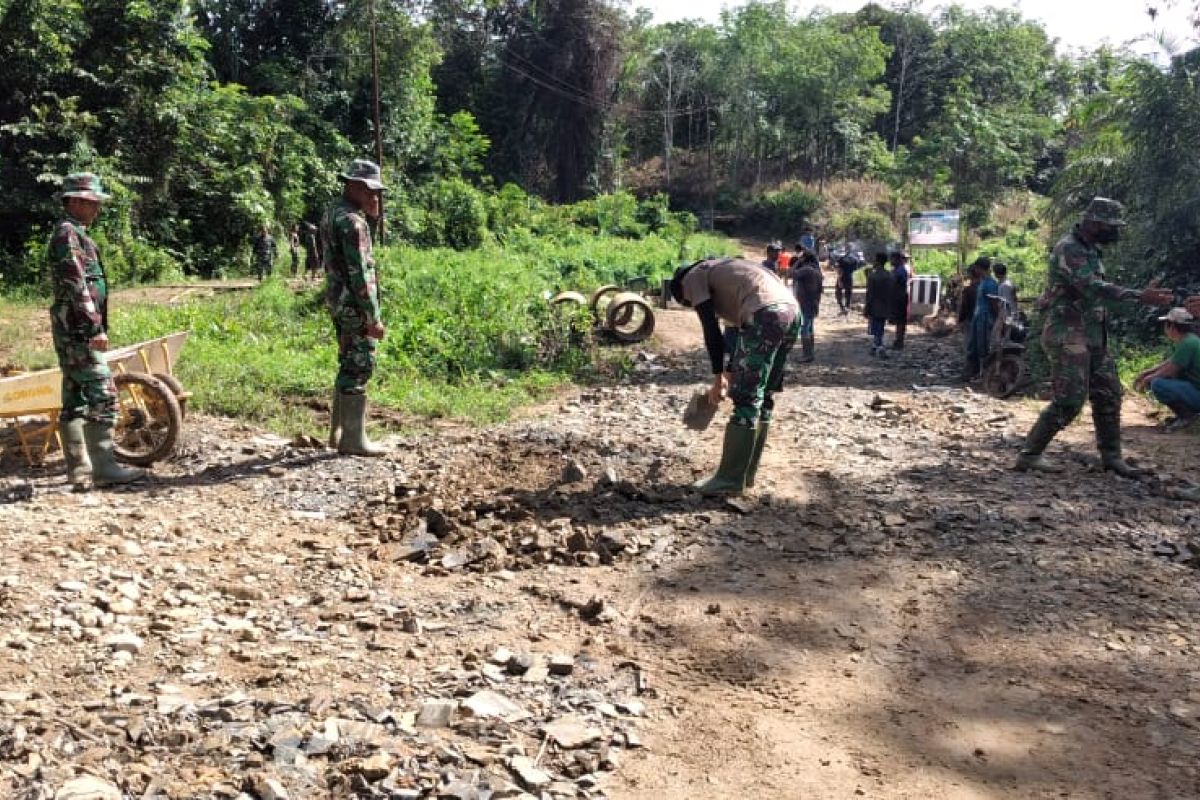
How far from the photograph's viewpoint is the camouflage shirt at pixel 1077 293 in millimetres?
6277

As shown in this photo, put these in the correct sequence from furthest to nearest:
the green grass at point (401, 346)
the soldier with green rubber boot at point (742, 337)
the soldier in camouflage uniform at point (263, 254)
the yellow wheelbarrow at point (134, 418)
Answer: the soldier in camouflage uniform at point (263, 254) < the green grass at point (401, 346) < the yellow wheelbarrow at point (134, 418) < the soldier with green rubber boot at point (742, 337)

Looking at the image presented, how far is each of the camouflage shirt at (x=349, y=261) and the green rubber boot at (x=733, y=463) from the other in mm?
2479

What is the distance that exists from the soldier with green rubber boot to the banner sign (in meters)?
14.0

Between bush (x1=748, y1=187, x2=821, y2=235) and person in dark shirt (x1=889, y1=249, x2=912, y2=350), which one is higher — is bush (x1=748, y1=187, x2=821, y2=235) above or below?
above

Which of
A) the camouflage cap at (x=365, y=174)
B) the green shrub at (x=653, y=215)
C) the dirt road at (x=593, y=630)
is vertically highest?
the green shrub at (x=653, y=215)

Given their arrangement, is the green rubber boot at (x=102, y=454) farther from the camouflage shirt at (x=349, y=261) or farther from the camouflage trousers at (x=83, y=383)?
the camouflage shirt at (x=349, y=261)

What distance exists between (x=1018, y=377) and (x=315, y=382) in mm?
7335

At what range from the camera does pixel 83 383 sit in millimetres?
5695

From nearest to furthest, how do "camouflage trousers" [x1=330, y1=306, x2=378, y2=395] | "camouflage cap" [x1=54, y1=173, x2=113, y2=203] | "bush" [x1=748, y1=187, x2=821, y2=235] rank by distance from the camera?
"camouflage cap" [x1=54, y1=173, x2=113, y2=203], "camouflage trousers" [x1=330, y1=306, x2=378, y2=395], "bush" [x1=748, y1=187, x2=821, y2=235]

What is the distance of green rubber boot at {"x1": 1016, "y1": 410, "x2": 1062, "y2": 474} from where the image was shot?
6.56 m

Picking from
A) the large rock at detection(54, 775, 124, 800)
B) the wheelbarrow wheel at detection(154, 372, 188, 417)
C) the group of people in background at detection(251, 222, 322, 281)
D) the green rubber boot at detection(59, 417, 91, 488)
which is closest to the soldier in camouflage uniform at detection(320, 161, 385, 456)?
the wheelbarrow wheel at detection(154, 372, 188, 417)

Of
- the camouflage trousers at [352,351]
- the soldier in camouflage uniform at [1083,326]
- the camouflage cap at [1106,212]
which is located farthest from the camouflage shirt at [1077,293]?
the camouflage trousers at [352,351]

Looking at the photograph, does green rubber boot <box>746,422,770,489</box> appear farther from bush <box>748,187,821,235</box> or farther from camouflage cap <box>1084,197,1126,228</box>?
bush <box>748,187,821,235</box>

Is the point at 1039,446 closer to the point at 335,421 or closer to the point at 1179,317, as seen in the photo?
the point at 1179,317
